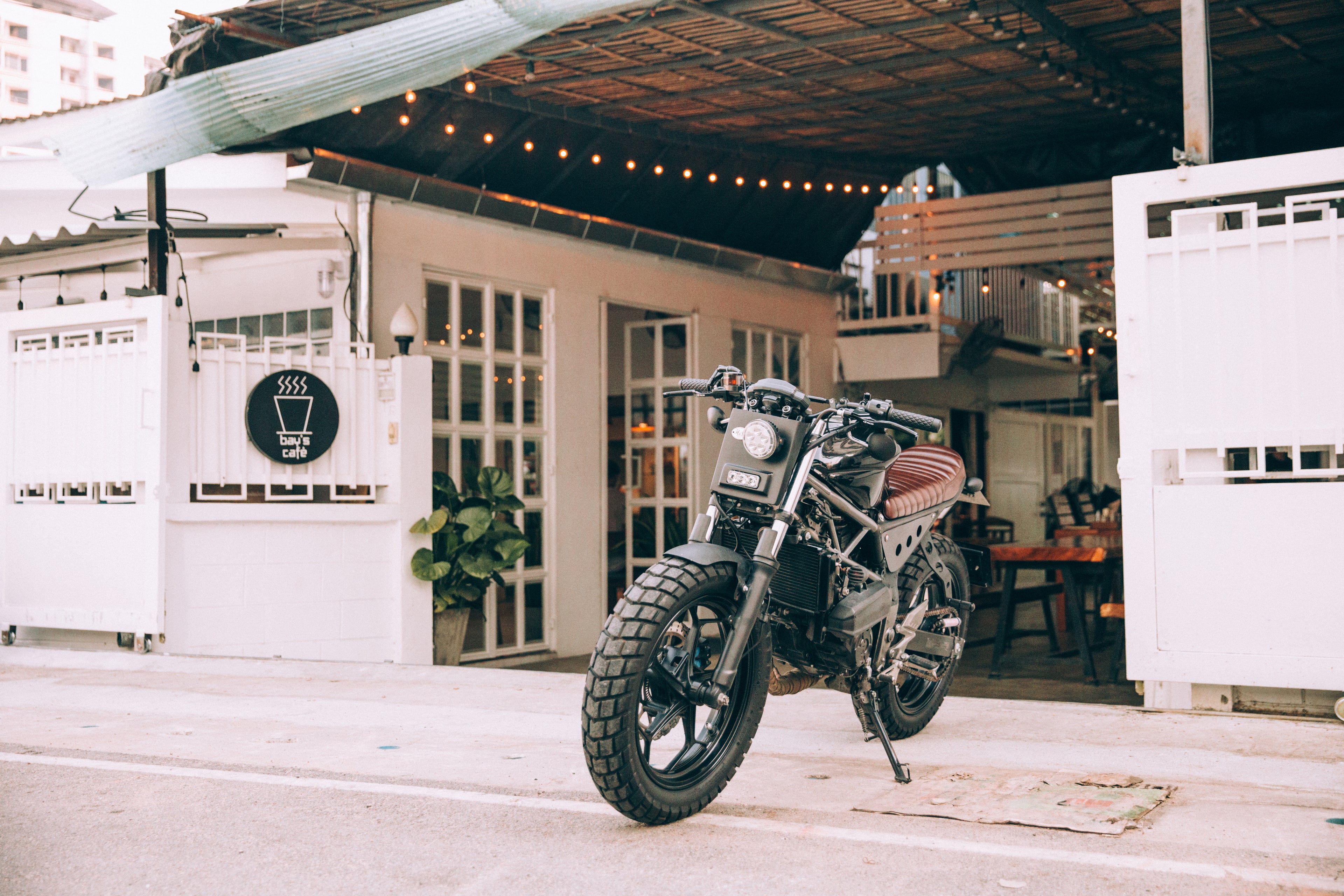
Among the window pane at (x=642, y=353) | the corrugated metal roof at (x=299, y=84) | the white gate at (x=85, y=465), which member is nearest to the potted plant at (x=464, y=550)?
the white gate at (x=85, y=465)

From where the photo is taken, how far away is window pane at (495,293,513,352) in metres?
8.98

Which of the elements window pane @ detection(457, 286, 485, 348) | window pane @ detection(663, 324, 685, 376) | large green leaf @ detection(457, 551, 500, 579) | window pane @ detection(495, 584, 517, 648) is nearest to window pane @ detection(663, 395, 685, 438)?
window pane @ detection(663, 324, 685, 376)

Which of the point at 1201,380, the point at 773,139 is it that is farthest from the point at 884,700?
the point at 773,139

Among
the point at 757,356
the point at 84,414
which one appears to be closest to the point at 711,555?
the point at 84,414

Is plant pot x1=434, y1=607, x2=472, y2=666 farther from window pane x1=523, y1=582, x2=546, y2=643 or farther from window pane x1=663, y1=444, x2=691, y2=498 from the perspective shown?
window pane x1=663, y1=444, x2=691, y2=498

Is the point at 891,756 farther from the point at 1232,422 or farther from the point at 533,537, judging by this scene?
the point at 533,537

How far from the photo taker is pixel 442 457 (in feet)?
27.6

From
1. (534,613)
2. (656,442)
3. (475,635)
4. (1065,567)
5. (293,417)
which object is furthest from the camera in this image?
(656,442)

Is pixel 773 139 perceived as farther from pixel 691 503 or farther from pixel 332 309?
pixel 332 309

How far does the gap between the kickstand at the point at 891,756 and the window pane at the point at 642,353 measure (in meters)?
7.27

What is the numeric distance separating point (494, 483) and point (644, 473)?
106 inches

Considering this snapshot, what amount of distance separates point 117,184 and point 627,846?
726 centimetres

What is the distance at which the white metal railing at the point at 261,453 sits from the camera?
6805mm

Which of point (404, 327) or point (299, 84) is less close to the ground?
point (299, 84)
